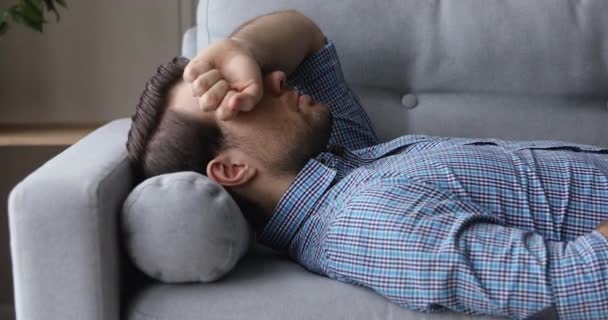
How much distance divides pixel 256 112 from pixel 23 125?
1.29 m

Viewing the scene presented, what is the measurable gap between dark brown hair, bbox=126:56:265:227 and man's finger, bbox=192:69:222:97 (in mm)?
68

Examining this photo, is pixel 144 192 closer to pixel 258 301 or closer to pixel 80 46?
pixel 258 301

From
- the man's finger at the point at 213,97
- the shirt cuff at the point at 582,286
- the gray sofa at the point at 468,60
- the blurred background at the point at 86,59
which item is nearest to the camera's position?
the shirt cuff at the point at 582,286

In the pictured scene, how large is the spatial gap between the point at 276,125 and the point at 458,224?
1.09 ft

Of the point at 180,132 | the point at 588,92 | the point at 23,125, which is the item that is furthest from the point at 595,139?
the point at 23,125

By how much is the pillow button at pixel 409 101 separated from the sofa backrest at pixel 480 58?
17 mm

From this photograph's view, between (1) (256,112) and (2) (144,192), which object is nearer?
(2) (144,192)

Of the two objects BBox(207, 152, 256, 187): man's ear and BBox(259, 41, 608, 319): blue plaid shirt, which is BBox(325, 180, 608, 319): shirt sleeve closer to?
BBox(259, 41, 608, 319): blue plaid shirt

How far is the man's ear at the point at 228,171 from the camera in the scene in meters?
1.12

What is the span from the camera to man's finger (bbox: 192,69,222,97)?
1.07m

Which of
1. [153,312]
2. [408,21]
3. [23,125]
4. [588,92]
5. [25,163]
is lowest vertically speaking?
[25,163]

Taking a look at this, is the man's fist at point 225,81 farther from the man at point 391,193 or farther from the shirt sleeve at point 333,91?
the shirt sleeve at point 333,91

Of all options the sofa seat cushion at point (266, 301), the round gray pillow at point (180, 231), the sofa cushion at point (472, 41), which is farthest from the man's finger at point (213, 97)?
the sofa cushion at point (472, 41)

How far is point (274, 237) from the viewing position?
114 centimetres
